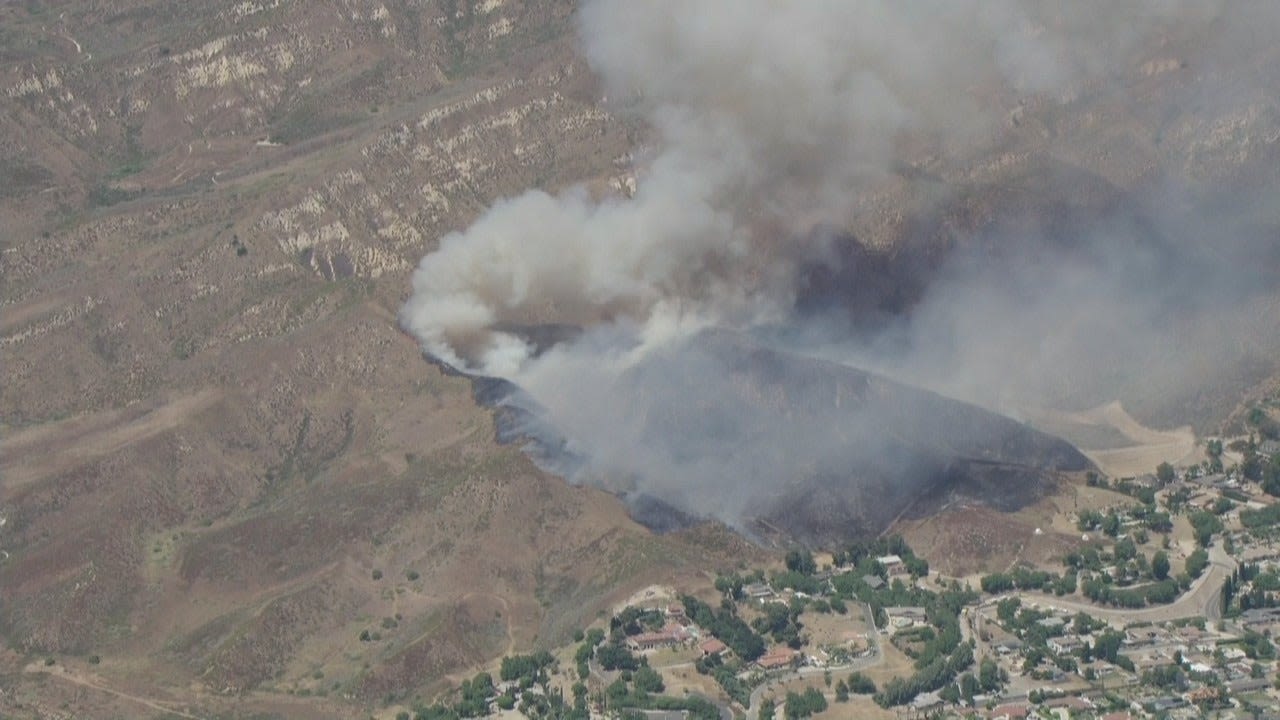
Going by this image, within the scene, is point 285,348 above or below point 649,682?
above

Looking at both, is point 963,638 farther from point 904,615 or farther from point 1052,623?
point 1052,623

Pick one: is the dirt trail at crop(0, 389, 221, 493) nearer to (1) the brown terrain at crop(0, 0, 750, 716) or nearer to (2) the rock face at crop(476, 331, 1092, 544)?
(1) the brown terrain at crop(0, 0, 750, 716)

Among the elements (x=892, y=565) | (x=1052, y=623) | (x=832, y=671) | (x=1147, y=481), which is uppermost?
(x=892, y=565)

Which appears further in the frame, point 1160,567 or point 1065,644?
point 1160,567

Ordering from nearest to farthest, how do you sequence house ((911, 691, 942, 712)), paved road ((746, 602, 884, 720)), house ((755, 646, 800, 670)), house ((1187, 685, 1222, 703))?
house ((1187, 685, 1222, 703)), house ((911, 691, 942, 712)), paved road ((746, 602, 884, 720)), house ((755, 646, 800, 670))

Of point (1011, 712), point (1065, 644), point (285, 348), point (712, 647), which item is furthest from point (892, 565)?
point (285, 348)

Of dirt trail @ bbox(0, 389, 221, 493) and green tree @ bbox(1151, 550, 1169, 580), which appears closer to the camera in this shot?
green tree @ bbox(1151, 550, 1169, 580)

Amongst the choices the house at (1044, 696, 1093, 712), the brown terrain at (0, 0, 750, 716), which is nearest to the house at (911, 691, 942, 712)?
the house at (1044, 696, 1093, 712)

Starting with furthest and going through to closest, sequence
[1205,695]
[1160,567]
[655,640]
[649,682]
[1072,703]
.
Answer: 1. [1160,567]
2. [655,640]
3. [649,682]
4. [1072,703]
5. [1205,695]
